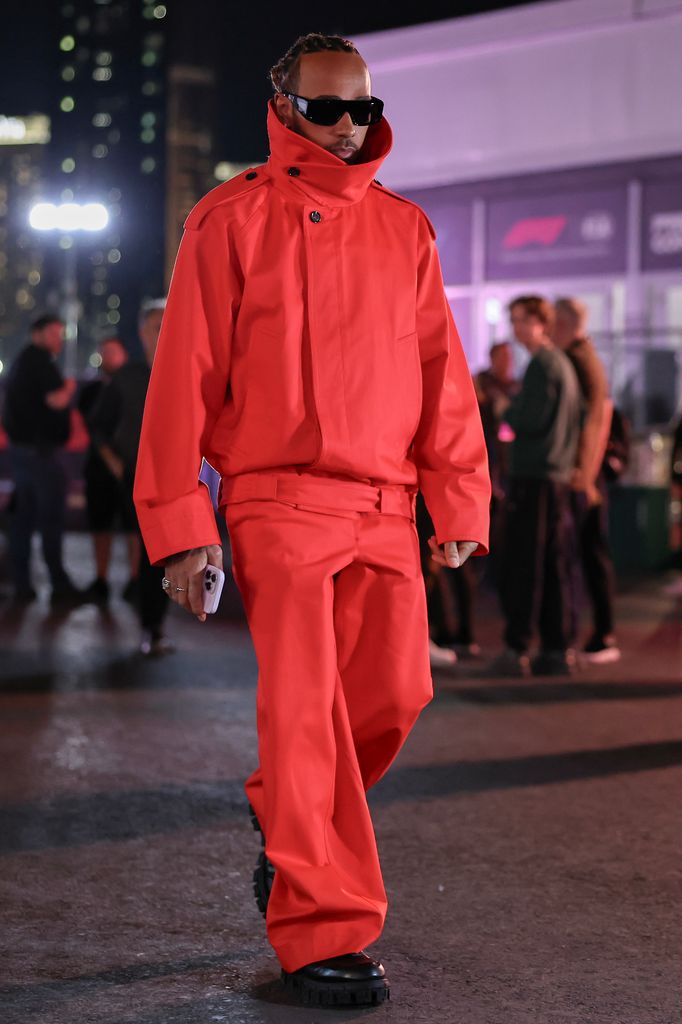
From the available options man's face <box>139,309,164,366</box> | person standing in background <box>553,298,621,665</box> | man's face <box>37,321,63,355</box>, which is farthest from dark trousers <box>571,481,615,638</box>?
man's face <box>37,321,63,355</box>

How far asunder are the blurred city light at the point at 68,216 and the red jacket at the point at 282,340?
3471 cm

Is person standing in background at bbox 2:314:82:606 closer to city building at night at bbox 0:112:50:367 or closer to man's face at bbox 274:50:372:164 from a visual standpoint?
man's face at bbox 274:50:372:164

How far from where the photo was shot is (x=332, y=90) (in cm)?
379

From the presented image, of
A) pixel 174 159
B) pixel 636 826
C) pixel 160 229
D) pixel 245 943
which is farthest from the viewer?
pixel 160 229

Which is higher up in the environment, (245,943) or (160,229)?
(160,229)

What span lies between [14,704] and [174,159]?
135ft

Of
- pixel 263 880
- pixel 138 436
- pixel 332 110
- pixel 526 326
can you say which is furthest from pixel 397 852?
pixel 138 436

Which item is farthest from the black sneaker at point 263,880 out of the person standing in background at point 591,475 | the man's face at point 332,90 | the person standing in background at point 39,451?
the person standing in background at point 39,451

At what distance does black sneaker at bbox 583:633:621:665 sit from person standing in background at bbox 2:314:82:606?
424 cm

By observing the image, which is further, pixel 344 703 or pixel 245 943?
pixel 245 943

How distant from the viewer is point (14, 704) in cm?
782

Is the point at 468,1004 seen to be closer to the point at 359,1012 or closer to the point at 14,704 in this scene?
the point at 359,1012

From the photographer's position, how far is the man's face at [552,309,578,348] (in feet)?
30.2

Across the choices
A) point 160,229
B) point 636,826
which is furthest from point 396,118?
point 160,229
